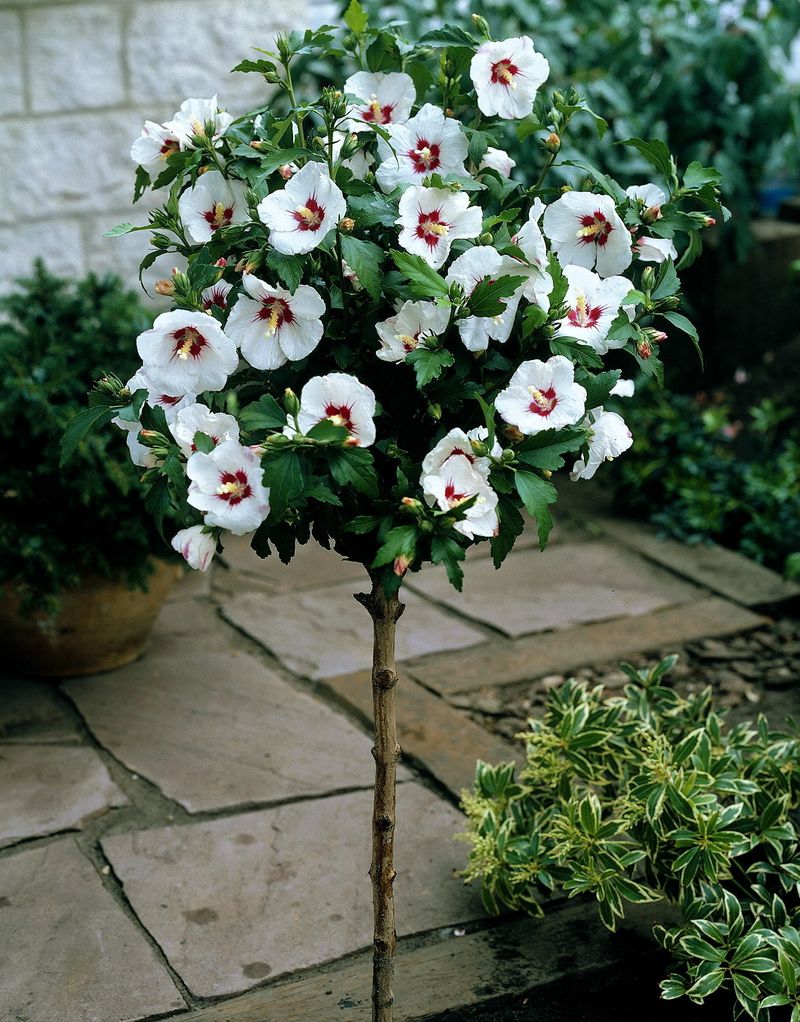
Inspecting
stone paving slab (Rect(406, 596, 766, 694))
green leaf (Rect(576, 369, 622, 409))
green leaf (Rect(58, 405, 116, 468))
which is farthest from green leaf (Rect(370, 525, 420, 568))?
stone paving slab (Rect(406, 596, 766, 694))

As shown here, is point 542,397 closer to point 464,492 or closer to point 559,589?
point 464,492

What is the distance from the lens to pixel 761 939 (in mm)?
2051

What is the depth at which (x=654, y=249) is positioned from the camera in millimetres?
1762

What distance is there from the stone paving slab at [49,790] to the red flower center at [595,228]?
1.68m

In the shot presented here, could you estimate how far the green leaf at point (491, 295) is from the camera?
5.09 ft

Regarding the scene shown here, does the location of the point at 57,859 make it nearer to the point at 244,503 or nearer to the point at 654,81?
the point at 244,503

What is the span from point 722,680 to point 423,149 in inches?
85.0

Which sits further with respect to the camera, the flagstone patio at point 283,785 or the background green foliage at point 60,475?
the background green foliage at point 60,475

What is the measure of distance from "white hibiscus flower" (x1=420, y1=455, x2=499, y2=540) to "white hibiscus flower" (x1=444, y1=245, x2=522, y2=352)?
0.16m

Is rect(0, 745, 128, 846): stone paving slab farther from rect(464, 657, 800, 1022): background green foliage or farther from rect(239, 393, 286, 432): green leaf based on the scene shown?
rect(239, 393, 286, 432): green leaf

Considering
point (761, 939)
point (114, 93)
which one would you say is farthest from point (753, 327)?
point (761, 939)

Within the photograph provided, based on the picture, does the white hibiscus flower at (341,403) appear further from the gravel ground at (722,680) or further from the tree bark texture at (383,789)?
the gravel ground at (722,680)

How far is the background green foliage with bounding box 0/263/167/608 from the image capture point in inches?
118

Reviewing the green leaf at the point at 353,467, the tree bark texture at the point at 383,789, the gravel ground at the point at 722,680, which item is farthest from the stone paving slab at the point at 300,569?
the green leaf at the point at 353,467
